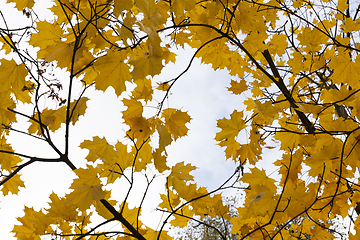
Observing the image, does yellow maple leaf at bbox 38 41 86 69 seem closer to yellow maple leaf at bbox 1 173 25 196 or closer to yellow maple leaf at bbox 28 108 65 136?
yellow maple leaf at bbox 28 108 65 136

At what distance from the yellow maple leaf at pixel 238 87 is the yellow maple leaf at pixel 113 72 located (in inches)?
82.6

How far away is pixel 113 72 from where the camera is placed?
120cm

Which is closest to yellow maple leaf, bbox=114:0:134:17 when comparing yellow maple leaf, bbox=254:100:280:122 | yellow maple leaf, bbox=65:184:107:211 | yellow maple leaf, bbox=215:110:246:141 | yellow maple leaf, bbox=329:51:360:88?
yellow maple leaf, bbox=65:184:107:211

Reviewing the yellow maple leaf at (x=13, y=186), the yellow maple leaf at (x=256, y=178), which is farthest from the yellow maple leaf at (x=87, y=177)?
the yellow maple leaf at (x=256, y=178)

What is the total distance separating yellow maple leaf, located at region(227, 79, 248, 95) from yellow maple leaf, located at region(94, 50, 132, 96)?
210cm

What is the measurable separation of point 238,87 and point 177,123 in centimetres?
179

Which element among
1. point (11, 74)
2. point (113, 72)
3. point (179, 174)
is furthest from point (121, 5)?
point (179, 174)

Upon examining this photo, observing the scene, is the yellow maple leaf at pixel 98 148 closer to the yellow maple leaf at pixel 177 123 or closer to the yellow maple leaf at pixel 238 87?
the yellow maple leaf at pixel 177 123

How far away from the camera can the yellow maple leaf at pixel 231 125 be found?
5.26 ft

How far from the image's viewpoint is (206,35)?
185cm

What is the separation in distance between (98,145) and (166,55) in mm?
790

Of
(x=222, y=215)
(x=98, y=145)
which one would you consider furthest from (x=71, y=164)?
(x=222, y=215)

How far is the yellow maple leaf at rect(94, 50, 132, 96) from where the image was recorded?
46.0 inches

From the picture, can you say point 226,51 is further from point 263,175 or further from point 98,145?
point 98,145
